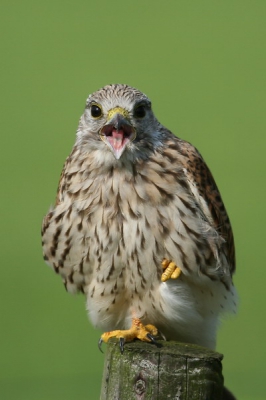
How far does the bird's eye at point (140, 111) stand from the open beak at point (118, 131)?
0.37 ft

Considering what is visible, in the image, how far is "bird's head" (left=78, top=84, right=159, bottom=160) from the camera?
5.92 metres

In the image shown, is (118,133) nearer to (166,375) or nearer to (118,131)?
(118,131)

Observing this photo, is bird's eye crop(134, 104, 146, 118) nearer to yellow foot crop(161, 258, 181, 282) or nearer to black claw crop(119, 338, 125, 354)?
yellow foot crop(161, 258, 181, 282)

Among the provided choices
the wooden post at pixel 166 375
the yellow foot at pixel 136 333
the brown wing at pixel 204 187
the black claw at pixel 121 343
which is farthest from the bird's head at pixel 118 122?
the wooden post at pixel 166 375

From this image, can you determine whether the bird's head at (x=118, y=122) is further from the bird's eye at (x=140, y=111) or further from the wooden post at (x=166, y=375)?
the wooden post at (x=166, y=375)

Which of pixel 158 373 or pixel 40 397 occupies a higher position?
pixel 40 397

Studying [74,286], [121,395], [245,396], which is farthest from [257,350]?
[121,395]

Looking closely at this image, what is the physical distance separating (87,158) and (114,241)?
1.67ft

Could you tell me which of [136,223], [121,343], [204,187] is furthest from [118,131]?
[121,343]

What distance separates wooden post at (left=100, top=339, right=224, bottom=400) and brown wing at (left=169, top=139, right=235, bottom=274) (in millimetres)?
1662

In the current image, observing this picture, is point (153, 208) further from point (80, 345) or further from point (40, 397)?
point (80, 345)

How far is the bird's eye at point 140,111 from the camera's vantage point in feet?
19.9

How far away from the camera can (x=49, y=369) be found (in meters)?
9.40

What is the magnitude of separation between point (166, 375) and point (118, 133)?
1842 millimetres
